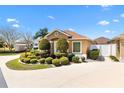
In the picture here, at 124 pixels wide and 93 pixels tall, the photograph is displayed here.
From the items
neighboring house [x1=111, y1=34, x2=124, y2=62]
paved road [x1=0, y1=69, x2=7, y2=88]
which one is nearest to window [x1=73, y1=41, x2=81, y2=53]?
neighboring house [x1=111, y1=34, x2=124, y2=62]

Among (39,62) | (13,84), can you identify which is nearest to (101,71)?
(39,62)

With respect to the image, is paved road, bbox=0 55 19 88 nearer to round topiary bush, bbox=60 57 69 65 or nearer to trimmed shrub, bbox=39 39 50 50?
trimmed shrub, bbox=39 39 50 50

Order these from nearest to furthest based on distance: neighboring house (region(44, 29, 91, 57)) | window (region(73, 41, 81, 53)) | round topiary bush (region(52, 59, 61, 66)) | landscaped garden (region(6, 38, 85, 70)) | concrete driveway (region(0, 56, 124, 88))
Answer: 1. concrete driveway (region(0, 56, 124, 88))
2. landscaped garden (region(6, 38, 85, 70))
3. round topiary bush (region(52, 59, 61, 66))
4. neighboring house (region(44, 29, 91, 57))
5. window (region(73, 41, 81, 53))

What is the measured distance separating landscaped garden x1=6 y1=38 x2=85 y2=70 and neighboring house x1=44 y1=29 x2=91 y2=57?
310 mm

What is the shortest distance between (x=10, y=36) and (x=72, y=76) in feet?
8.46

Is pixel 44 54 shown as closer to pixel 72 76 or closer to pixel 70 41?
pixel 72 76

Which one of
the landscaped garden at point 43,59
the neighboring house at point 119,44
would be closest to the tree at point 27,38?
the landscaped garden at point 43,59

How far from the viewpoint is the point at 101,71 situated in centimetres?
902

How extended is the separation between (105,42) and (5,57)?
3.75 meters

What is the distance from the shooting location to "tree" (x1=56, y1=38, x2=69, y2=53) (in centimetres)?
1016

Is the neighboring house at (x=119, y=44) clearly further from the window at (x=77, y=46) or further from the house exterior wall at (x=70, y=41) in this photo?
the window at (x=77, y=46)

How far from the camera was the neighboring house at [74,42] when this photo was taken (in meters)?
10.3
